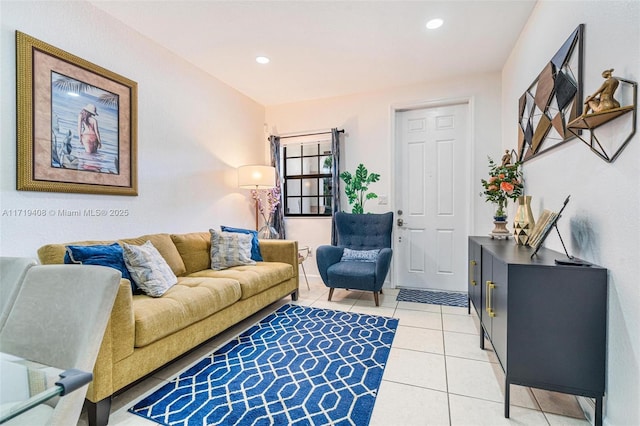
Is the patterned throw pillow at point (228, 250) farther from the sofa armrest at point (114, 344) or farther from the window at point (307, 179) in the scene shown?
the window at point (307, 179)

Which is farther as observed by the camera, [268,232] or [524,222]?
[268,232]

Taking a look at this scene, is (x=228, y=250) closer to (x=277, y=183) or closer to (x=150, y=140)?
(x=150, y=140)

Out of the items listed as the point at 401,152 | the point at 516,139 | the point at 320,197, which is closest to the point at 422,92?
the point at 401,152

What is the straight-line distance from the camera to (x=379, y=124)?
3.97 m

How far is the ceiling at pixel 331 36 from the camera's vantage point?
2316 millimetres

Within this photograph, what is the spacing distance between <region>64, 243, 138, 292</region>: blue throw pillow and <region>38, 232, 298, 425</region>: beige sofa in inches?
4.7

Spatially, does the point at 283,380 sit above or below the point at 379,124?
below

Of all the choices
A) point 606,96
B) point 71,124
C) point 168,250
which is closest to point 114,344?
point 168,250

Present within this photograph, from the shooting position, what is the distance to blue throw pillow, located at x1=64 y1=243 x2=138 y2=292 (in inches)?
71.9

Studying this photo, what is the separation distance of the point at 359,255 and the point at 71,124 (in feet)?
9.51

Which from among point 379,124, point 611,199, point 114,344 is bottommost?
point 114,344

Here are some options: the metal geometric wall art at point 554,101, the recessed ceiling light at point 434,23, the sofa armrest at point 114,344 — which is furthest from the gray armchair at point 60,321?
the recessed ceiling light at point 434,23

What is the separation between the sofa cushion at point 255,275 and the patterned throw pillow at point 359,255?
735 mm

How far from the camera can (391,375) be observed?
1.85 metres
